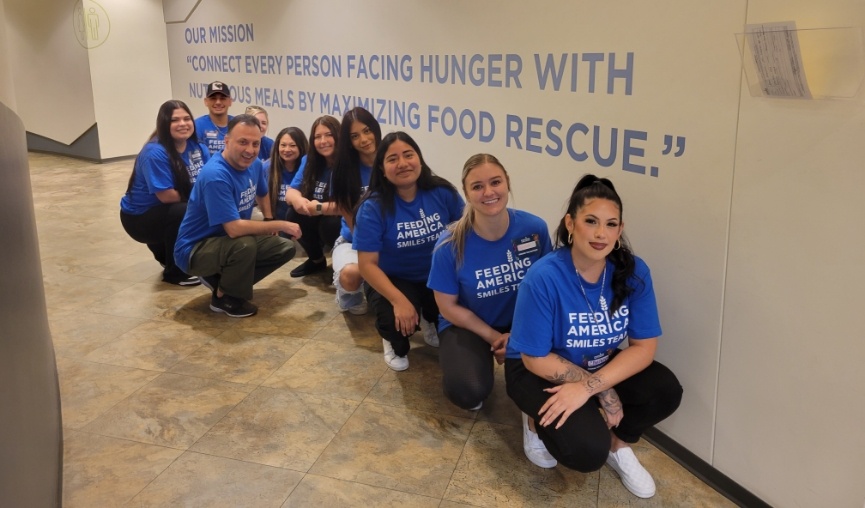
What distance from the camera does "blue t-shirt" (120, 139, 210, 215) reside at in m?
4.07

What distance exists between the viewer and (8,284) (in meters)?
1.58

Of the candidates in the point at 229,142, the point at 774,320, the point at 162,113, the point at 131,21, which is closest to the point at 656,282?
the point at 774,320

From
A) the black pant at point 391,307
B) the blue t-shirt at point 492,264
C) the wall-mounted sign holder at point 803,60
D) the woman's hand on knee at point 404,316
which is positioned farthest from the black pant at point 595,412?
the wall-mounted sign holder at point 803,60

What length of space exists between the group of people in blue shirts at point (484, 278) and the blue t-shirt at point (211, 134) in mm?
1213

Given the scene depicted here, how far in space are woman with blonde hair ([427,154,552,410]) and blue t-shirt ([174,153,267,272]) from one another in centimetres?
144

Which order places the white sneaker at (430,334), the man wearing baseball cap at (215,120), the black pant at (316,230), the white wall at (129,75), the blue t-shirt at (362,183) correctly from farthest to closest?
the white wall at (129,75), the man wearing baseball cap at (215,120), the black pant at (316,230), the blue t-shirt at (362,183), the white sneaker at (430,334)

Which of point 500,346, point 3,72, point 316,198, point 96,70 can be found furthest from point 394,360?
point 96,70

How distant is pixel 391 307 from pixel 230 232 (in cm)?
108

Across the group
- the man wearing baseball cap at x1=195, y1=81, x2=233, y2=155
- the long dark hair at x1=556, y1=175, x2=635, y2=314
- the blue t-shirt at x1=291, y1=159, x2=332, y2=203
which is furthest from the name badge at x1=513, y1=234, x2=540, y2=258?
the man wearing baseball cap at x1=195, y1=81, x2=233, y2=155

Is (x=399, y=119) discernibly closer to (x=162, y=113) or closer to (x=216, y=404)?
(x=162, y=113)

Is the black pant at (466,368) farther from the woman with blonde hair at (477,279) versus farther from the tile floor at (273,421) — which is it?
the tile floor at (273,421)

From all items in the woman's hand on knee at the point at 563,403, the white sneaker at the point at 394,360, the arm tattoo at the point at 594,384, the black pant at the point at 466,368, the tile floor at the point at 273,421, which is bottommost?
the tile floor at the point at 273,421

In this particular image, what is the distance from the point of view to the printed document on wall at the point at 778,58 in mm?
1700

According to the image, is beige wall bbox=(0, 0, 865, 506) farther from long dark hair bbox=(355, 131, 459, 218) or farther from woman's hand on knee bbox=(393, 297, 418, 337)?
woman's hand on knee bbox=(393, 297, 418, 337)
